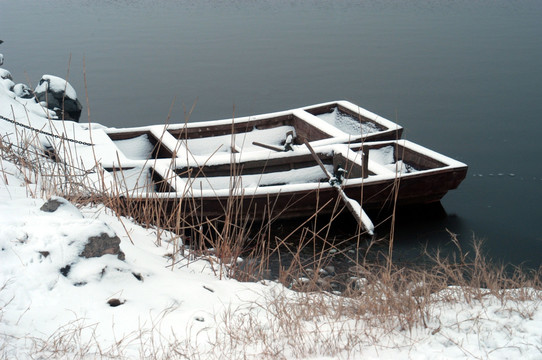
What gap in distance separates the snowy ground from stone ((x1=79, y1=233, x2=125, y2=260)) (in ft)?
0.10

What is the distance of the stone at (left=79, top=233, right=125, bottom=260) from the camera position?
3.05 meters

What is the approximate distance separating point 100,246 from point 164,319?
52cm

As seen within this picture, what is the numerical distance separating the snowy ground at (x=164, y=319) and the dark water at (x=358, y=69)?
13.6ft

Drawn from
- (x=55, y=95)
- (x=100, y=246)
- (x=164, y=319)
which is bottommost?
(x=55, y=95)

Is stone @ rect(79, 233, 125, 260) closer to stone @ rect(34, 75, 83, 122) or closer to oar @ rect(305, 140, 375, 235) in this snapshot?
oar @ rect(305, 140, 375, 235)

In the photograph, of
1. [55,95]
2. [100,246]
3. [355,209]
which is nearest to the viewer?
[100,246]

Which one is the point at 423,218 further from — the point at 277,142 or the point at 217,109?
the point at 217,109

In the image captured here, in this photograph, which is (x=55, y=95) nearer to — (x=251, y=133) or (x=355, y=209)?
(x=251, y=133)

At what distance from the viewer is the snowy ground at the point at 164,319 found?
2643 millimetres

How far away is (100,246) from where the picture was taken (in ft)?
10.1

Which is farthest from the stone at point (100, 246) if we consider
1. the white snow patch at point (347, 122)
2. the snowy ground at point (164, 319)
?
the white snow patch at point (347, 122)

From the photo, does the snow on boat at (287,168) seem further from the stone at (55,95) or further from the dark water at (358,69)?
the stone at (55,95)

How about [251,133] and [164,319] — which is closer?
[164,319]

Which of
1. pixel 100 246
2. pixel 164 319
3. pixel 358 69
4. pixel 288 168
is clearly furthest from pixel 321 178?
pixel 358 69
